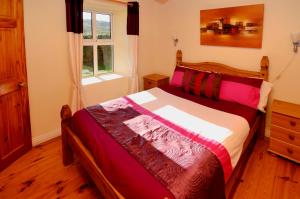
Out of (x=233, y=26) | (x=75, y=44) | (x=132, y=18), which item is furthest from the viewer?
(x=132, y=18)

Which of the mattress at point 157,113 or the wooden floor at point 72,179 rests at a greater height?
the mattress at point 157,113

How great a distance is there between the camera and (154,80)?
12.3 feet

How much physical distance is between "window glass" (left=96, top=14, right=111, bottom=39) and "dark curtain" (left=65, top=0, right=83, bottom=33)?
2.74 feet

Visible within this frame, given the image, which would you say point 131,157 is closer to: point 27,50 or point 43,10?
point 27,50

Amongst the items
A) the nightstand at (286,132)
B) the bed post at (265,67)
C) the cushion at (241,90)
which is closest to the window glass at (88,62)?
the cushion at (241,90)

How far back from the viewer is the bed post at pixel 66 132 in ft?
7.29

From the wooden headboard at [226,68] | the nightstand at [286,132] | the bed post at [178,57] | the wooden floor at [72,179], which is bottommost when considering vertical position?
the wooden floor at [72,179]

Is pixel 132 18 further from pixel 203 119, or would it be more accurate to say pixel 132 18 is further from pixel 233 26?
pixel 203 119

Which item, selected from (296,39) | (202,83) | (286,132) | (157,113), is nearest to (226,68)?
(202,83)

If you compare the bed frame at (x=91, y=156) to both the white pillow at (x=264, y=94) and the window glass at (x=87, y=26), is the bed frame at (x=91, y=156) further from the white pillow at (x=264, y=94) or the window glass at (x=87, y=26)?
the window glass at (x=87, y=26)

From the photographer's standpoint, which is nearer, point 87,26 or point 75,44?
point 75,44

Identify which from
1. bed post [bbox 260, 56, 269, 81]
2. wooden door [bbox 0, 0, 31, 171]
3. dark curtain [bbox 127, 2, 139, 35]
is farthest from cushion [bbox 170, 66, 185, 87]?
wooden door [bbox 0, 0, 31, 171]

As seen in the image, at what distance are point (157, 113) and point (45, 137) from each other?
1.62 m

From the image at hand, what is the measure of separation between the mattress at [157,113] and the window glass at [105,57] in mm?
1269
